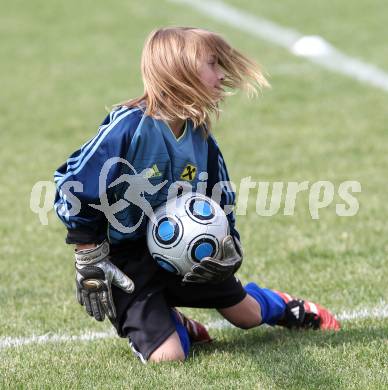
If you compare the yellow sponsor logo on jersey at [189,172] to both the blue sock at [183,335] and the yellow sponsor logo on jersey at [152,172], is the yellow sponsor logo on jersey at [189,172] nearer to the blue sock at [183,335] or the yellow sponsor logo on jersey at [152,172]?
the yellow sponsor logo on jersey at [152,172]

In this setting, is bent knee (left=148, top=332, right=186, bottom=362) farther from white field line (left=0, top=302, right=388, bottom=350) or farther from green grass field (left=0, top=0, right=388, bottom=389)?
white field line (left=0, top=302, right=388, bottom=350)

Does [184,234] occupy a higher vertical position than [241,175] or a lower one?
higher

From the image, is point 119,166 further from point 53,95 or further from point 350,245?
point 53,95

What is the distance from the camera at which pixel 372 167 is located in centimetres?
791

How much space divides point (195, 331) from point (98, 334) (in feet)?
1.66

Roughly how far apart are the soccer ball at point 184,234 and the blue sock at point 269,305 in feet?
1.69

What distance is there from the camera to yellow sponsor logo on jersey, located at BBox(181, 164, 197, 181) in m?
4.12

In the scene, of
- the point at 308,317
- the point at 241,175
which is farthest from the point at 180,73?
the point at 241,175

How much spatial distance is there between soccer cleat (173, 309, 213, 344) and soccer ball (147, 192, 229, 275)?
355mm

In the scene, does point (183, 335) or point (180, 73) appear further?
point (183, 335)

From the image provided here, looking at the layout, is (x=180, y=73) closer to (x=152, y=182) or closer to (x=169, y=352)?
(x=152, y=182)

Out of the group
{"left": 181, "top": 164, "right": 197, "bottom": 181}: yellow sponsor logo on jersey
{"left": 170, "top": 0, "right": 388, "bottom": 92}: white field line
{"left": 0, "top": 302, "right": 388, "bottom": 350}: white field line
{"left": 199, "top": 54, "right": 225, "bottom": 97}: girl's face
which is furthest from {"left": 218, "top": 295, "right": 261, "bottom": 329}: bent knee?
{"left": 170, "top": 0, "right": 388, "bottom": 92}: white field line

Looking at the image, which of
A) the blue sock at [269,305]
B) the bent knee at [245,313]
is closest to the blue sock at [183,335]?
the bent knee at [245,313]

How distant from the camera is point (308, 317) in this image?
4.54 metres
